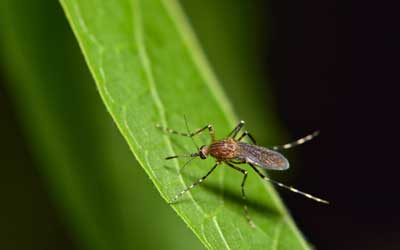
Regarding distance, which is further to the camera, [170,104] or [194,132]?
[194,132]

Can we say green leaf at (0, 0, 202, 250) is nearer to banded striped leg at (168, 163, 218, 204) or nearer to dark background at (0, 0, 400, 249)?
banded striped leg at (168, 163, 218, 204)

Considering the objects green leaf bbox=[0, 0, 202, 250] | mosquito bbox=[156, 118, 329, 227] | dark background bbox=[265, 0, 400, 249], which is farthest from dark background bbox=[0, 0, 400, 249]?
green leaf bbox=[0, 0, 202, 250]

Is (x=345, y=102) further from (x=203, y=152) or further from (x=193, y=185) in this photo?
(x=193, y=185)

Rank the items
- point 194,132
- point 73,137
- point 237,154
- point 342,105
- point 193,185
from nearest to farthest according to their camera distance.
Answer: point 193,185
point 73,137
point 194,132
point 237,154
point 342,105

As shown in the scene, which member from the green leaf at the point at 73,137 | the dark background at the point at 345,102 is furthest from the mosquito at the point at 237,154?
the dark background at the point at 345,102

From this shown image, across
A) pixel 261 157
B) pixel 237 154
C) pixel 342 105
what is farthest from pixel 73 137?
pixel 342 105

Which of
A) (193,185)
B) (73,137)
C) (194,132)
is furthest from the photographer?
(194,132)

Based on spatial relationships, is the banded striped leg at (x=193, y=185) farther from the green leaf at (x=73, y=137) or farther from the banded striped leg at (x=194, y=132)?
the green leaf at (x=73, y=137)

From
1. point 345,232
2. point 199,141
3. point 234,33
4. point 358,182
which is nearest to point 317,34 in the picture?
point 234,33
